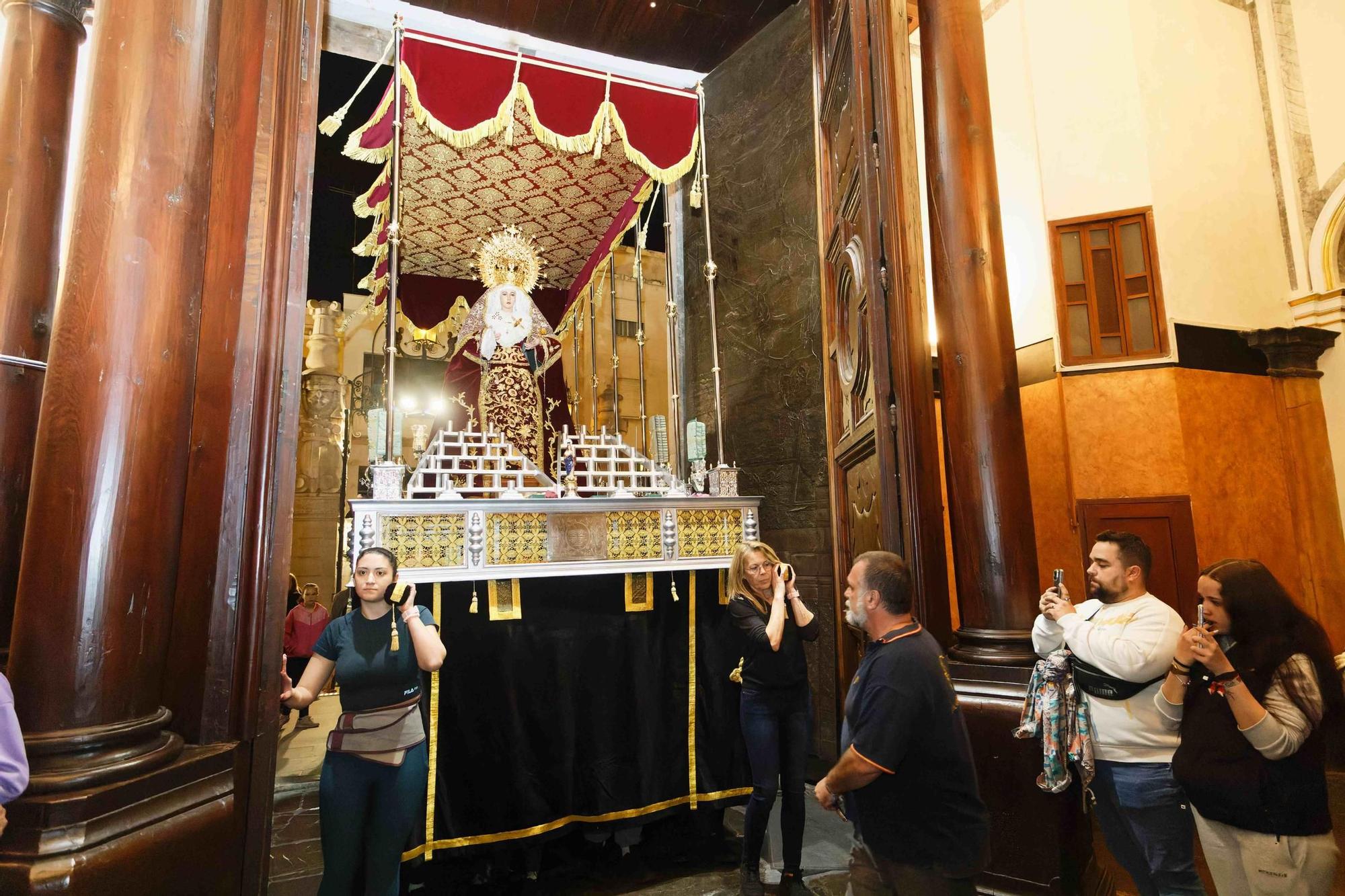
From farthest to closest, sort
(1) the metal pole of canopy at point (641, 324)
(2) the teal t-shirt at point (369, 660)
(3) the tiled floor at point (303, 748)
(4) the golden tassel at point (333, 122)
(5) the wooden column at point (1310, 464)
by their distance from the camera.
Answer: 1. (5) the wooden column at point (1310, 464)
2. (1) the metal pole of canopy at point (641, 324)
3. (3) the tiled floor at point (303, 748)
4. (4) the golden tassel at point (333, 122)
5. (2) the teal t-shirt at point (369, 660)

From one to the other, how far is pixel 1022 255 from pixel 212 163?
643 centimetres

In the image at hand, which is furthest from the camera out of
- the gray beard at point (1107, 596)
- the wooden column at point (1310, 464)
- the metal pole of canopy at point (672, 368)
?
the wooden column at point (1310, 464)

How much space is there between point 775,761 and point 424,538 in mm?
1742

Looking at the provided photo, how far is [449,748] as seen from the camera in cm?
326

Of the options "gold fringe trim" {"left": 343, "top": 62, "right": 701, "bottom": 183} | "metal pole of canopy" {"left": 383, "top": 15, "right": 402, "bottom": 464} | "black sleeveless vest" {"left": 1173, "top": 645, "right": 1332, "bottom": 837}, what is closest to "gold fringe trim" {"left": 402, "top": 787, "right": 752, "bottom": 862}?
"metal pole of canopy" {"left": 383, "top": 15, "right": 402, "bottom": 464}

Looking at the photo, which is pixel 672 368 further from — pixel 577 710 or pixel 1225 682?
pixel 1225 682

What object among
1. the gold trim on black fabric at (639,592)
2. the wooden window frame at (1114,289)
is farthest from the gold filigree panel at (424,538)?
the wooden window frame at (1114,289)

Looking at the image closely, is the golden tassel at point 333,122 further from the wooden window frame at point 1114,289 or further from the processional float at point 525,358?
the wooden window frame at point 1114,289

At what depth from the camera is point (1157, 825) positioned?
203 cm

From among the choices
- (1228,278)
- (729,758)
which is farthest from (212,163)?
(1228,278)

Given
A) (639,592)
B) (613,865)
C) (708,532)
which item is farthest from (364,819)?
(708,532)

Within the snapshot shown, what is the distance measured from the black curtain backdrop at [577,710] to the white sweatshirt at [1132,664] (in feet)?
4.24

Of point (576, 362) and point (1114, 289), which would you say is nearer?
point (576, 362)

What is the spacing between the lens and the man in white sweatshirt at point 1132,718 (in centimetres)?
202
